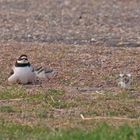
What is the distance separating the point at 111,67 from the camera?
16500mm

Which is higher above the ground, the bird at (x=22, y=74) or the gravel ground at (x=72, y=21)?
the bird at (x=22, y=74)

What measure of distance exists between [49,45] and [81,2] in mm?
14822

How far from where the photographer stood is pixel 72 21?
26.6m

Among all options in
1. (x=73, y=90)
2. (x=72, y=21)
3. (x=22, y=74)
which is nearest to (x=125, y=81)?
(x=73, y=90)

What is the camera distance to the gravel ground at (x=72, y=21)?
72.1 ft

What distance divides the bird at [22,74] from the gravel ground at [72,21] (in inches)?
241

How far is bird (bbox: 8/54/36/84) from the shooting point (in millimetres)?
14508

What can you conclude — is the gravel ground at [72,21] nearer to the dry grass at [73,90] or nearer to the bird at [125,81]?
the dry grass at [73,90]

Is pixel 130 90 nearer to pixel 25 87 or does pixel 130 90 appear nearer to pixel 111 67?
pixel 25 87

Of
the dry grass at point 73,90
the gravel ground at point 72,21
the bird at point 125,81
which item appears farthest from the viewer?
the gravel ground at point 72,21

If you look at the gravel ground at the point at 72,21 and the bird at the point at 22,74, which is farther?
the gravel ground at the point at 72,21

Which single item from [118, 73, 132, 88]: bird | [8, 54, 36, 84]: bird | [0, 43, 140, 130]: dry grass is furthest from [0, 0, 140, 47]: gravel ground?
[118, 73, 132, 88]: bird

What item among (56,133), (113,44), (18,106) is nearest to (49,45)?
(113,44)

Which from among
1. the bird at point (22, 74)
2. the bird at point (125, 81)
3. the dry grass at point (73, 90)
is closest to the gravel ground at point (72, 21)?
the dry grass at point (73, 90)
